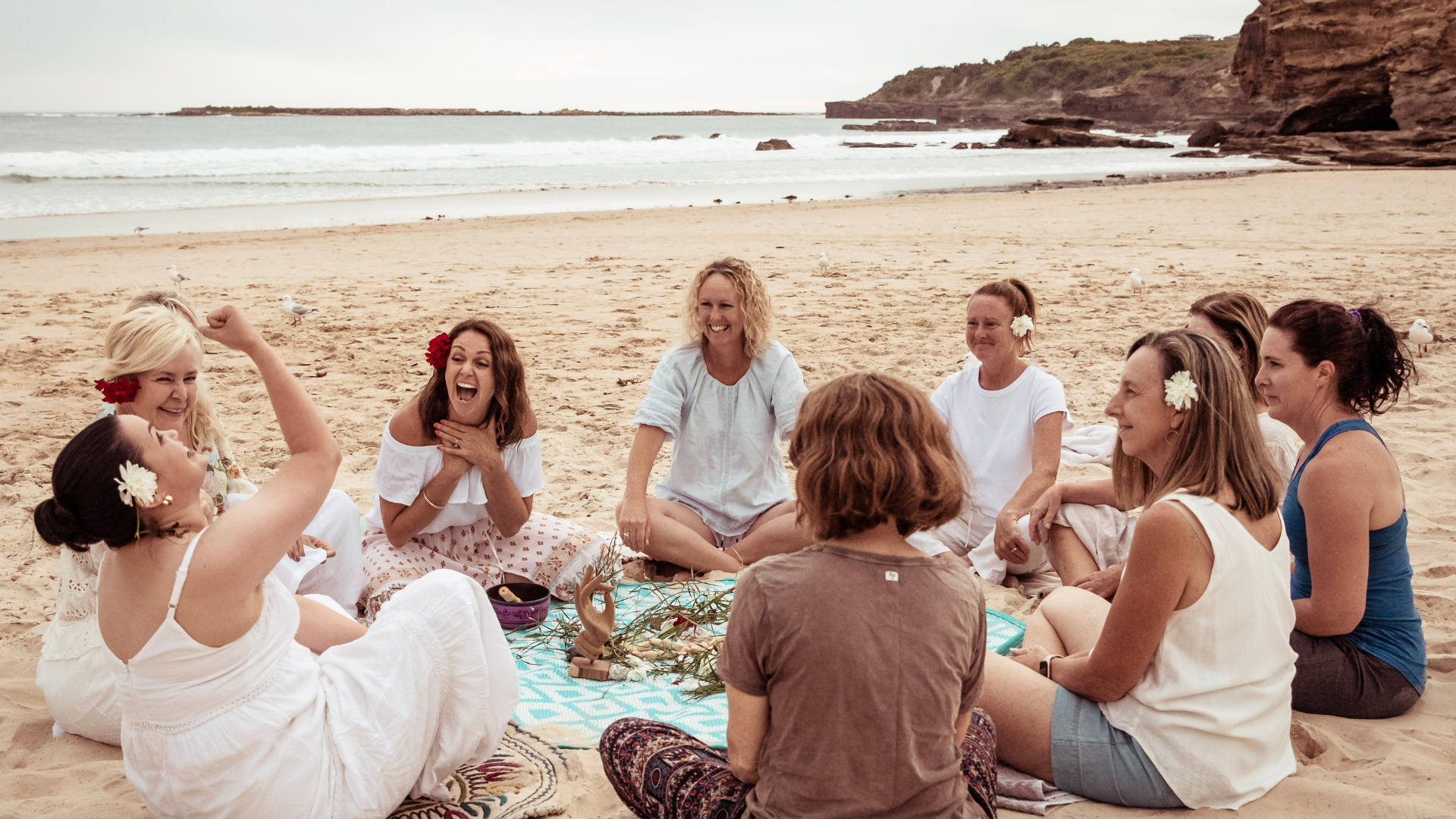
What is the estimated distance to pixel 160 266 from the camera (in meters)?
11.8

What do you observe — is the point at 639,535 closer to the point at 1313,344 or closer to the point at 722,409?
the point at 722,409

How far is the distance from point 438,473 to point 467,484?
138mm

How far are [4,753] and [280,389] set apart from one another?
1613mm

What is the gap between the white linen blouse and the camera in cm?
446

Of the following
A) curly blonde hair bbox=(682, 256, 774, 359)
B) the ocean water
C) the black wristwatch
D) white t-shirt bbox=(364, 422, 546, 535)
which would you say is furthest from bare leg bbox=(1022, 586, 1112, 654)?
the ocean water

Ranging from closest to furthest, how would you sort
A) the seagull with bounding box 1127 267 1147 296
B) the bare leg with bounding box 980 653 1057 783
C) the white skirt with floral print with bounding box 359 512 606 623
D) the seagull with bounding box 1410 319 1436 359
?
the bare leg with bounding box 980 653 1057 783
the white skirt with floral print with bounding box 359 512 606 623
the seagull with bounding box 1410 319 1436 359
the seagull with bounding box 1127 267 1147 296

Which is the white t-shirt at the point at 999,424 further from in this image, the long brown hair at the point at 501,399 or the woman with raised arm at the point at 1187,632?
the long brown hair at the point at 501,399

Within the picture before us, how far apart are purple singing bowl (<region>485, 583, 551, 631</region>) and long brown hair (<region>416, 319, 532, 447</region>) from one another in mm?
564

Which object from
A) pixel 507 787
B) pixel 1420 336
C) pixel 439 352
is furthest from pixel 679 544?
pixel 1420 336

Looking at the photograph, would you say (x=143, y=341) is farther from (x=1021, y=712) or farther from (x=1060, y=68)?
(x=1060, y=68)

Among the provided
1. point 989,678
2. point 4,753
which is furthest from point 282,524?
Answer: point 989,678

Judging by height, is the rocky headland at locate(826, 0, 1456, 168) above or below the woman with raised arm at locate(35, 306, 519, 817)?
above

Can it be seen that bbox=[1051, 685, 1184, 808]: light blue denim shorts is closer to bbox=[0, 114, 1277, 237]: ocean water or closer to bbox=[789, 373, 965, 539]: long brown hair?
bbox=[789, 373, 965, 539]: long brown hair

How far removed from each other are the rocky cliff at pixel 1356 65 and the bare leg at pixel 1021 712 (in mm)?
39646
